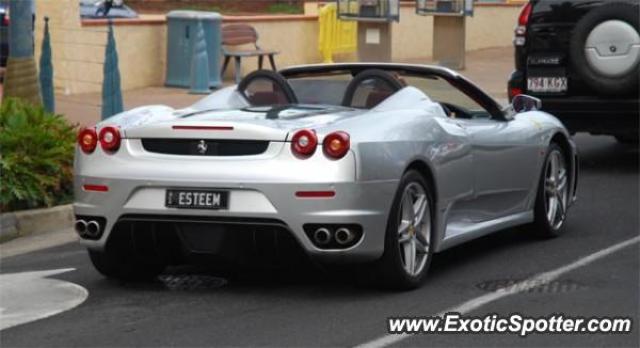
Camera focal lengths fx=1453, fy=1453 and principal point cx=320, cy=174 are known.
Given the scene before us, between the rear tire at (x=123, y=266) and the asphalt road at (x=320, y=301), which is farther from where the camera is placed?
the rear tire at (x=123, y=266)

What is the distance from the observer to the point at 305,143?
7.61 m

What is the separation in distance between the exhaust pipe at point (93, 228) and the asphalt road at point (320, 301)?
0.36 metres

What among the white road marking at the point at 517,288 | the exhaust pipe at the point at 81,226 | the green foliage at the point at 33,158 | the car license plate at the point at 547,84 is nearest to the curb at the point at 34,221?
the green foliage at the point at 33,158

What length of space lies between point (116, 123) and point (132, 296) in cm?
98

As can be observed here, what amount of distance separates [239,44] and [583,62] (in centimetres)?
1068

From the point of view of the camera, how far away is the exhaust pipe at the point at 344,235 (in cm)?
763

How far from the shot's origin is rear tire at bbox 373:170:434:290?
25.7 ft

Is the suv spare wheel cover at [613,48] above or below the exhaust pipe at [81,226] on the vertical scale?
above

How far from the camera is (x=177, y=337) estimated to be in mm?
7012

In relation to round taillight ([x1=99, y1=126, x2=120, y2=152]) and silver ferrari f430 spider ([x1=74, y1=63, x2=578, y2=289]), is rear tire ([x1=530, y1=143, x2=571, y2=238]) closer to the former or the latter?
silver ferrari f430 spider ([x1=74, y1=63, x2=578, y2=289])

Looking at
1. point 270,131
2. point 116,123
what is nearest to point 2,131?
point 116,123

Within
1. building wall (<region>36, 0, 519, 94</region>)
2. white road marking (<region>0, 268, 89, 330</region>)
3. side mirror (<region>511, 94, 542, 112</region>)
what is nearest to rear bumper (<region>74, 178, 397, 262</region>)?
white road marking (<region>0, 268, 89, 330</region>)

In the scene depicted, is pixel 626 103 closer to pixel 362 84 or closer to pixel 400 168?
pixel 362 84

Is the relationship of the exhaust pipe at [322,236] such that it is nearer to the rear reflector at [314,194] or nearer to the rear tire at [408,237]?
the rear reflector at [314,194]
